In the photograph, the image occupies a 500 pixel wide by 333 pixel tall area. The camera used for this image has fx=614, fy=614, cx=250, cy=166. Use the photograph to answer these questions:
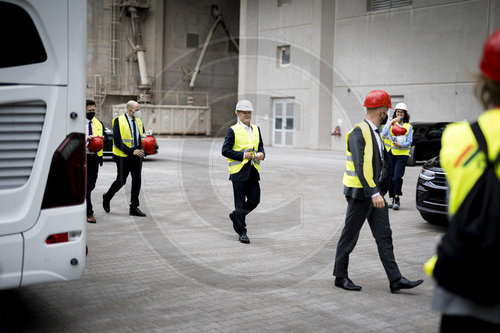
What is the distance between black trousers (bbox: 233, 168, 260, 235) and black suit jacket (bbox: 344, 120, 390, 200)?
2537 mm

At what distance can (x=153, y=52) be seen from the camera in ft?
146

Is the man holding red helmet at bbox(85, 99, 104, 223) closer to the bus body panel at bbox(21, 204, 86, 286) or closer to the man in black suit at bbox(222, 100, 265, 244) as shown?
the man in black suit at bbox(222, 100, 265, 244)

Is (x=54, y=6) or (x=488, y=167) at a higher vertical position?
(x=54, y=6)

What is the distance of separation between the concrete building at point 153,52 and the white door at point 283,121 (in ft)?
22.7

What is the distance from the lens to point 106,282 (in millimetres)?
6262

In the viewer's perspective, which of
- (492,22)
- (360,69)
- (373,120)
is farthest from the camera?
(360,69)

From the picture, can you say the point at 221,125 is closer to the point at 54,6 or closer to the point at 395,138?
the point at 395,138

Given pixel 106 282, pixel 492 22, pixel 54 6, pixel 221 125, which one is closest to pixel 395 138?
pixel 106 282

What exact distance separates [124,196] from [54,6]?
353 inches

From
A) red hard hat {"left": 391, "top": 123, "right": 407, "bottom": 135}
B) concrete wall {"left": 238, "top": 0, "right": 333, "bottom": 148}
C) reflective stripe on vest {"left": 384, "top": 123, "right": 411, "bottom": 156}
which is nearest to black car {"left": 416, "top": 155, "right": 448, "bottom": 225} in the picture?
red hard hat {"left": 391, "top": 123, "right": 407, "bottom": 135}

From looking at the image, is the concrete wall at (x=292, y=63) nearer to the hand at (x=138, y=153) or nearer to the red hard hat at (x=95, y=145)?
the hand at (x=138, y=153)

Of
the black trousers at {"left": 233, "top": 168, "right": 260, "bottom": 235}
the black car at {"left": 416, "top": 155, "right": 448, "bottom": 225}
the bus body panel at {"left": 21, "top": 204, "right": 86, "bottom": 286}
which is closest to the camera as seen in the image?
the bus body panel at {"left": 21, "top": 204, "right": 86, "bottom": 286}

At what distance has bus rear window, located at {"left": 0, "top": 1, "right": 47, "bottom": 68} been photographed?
13.9ft

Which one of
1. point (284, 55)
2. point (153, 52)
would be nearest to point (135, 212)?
point (284, 55)
